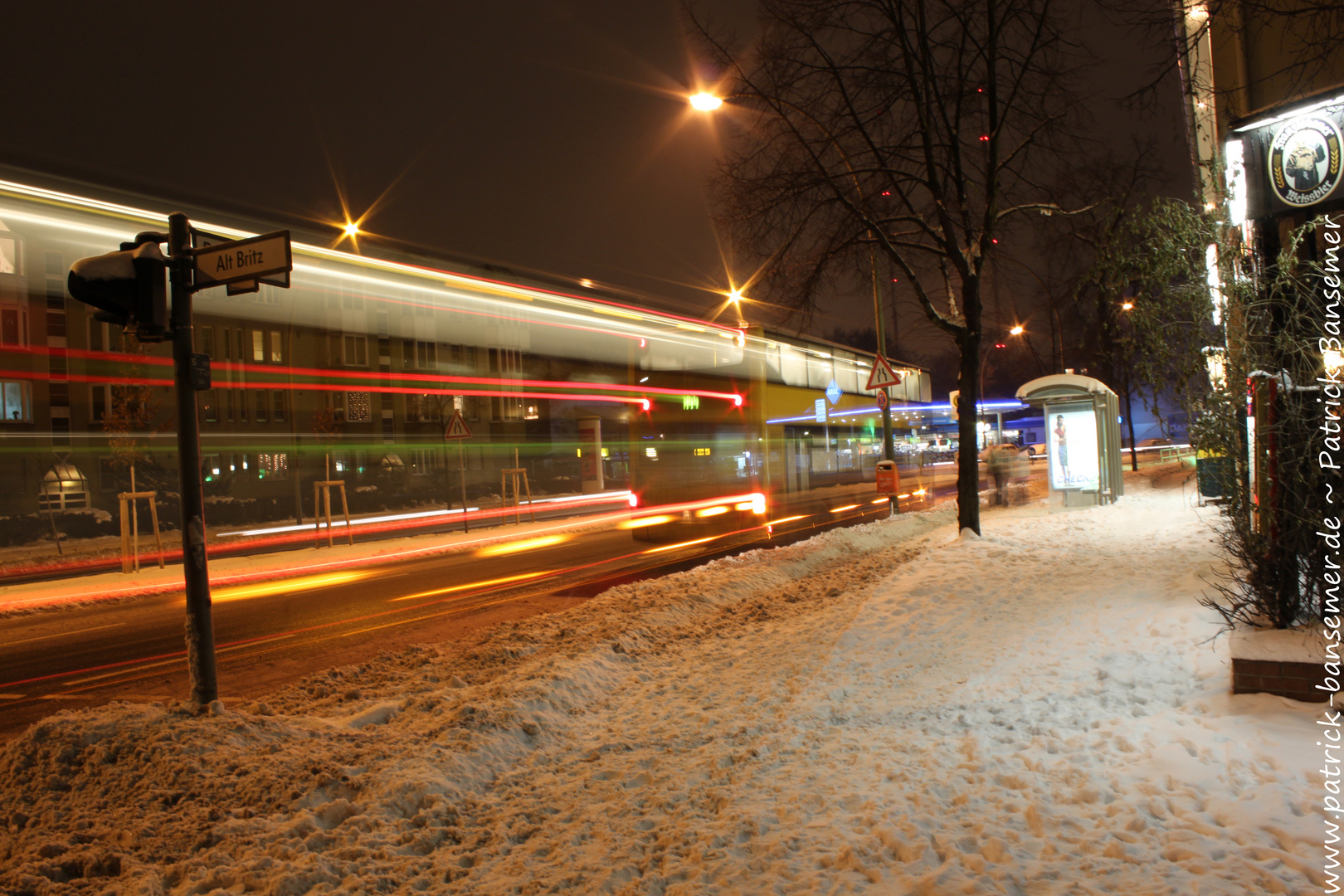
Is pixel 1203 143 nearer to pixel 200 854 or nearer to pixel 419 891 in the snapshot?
pixel 419 891

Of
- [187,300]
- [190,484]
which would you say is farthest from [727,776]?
[187,300]

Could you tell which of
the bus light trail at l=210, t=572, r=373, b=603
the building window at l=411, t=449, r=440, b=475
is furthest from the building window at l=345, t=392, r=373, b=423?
the building window at l=411, t=449, r=440, b=475

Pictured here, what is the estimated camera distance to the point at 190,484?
16.3 feet

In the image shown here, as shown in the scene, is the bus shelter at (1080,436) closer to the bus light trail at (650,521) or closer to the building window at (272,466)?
the bus light trail at (650,521)

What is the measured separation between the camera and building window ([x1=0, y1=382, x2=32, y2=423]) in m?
11.7

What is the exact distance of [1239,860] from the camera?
9.95 ft

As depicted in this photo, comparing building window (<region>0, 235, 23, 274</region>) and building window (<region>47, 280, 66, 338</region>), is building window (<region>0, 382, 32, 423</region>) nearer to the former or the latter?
building window (<region>47, 280, 66, 338</region>)

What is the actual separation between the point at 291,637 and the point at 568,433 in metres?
14.2

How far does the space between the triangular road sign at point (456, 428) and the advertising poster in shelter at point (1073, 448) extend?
1362 centimetres

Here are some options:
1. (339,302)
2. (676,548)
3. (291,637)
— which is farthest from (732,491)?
(291,637)

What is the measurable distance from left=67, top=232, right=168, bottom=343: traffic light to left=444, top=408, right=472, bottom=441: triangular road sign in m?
13.1

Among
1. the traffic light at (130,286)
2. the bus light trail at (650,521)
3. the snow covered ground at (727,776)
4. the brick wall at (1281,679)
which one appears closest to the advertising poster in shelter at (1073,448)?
the bus light trail at (650,521)

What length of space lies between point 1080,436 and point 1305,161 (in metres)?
12.0

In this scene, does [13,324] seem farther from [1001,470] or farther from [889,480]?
[1001,470]
